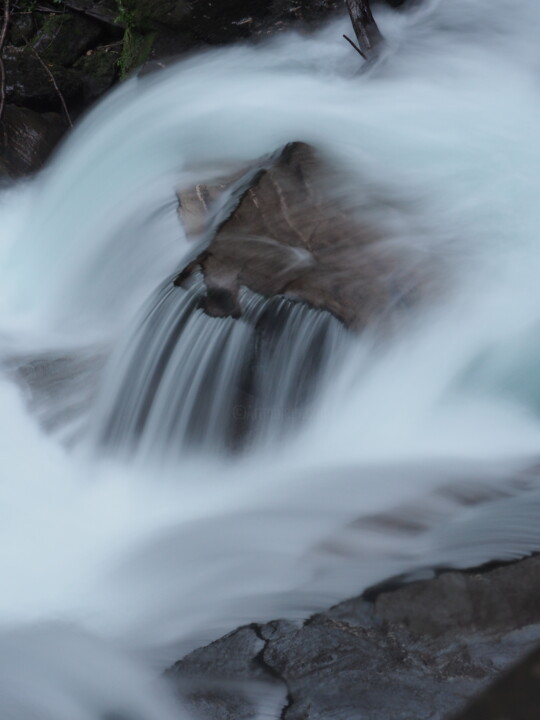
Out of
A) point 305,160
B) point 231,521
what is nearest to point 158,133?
point 305,160

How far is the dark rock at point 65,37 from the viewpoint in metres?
6.93

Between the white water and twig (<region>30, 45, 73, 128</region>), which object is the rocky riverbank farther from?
the white water

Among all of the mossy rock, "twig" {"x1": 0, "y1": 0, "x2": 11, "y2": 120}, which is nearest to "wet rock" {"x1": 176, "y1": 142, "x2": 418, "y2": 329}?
the mossy rock

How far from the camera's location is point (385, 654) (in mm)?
2666

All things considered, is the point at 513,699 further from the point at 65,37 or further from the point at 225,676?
the point at 65,37

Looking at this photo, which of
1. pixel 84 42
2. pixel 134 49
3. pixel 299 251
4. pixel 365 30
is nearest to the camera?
pixel 299 251

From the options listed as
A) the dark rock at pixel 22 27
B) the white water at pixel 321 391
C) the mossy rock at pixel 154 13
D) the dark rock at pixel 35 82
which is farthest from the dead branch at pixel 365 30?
the dark rock at pixel 22 27

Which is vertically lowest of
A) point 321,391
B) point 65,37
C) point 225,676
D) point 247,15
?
point 321,391

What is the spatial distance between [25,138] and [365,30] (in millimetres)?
2326

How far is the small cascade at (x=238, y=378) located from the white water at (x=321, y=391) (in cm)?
8

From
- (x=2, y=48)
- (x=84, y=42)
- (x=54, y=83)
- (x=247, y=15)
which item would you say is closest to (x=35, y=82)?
(x=54, y=83)

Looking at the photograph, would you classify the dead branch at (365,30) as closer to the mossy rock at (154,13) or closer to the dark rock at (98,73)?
the mossy rock at (154,13)

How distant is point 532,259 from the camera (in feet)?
14.4

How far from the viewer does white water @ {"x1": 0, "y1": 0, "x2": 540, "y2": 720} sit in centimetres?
305
